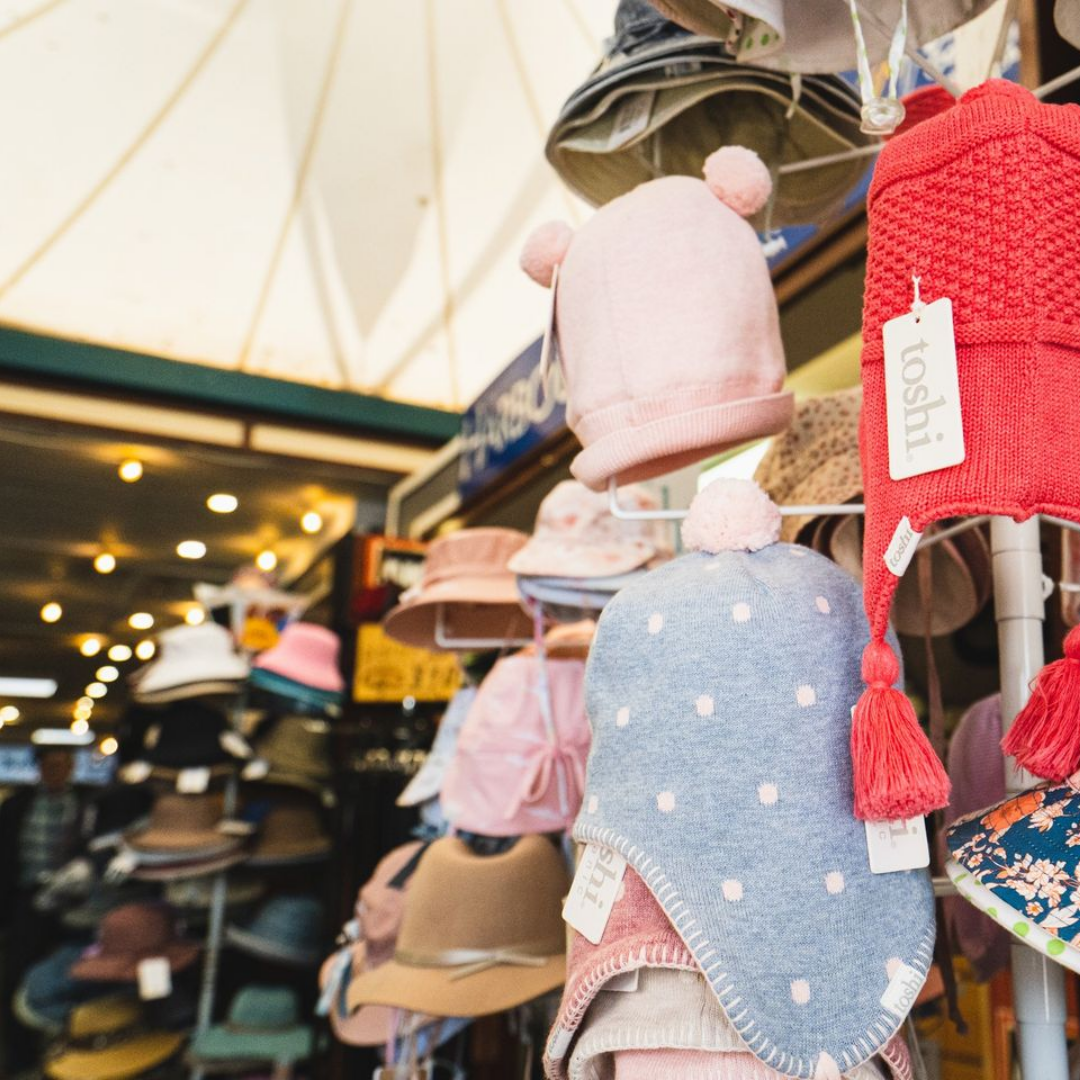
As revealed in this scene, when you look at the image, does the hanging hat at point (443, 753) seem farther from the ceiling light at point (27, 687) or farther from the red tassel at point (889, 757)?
the ceiling light at point (27, 687)

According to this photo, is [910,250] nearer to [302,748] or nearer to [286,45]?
[302,748]

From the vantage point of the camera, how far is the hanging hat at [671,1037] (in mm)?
783

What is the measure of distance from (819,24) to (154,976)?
327cm

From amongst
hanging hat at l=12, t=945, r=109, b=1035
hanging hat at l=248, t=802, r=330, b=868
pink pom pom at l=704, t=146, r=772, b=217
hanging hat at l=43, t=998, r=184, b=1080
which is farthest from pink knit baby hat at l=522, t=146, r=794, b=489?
hanging hat at l=12, t=945, r=109, b=1035

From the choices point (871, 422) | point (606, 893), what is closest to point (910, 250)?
point (871, 422)

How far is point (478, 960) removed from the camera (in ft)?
5.25

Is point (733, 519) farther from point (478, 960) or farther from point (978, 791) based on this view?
point (478, 960)

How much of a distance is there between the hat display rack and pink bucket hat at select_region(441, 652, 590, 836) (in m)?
0.72

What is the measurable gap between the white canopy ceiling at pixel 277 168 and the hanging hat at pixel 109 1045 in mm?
2727

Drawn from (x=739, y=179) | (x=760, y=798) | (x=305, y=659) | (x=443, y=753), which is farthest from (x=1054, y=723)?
(x=305, y=659)

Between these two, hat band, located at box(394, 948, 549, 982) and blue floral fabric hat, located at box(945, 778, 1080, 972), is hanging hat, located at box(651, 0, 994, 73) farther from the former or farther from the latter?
hat band, located at box(394, 948, 549, 982)

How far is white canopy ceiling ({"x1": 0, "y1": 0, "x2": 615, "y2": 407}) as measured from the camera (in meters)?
4.07

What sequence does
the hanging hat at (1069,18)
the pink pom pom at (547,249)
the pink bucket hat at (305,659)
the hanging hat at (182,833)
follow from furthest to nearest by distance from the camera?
the pink bucket hat at (305,659)
the hanging hat at (182,833)
the pink pom pom at (547,249)
the hanging hat at (1069,18)

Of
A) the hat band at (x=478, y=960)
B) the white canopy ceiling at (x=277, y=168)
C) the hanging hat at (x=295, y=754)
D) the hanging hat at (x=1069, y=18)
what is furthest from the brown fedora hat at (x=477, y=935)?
the white canopy ceiling at (x=277, y=168)
